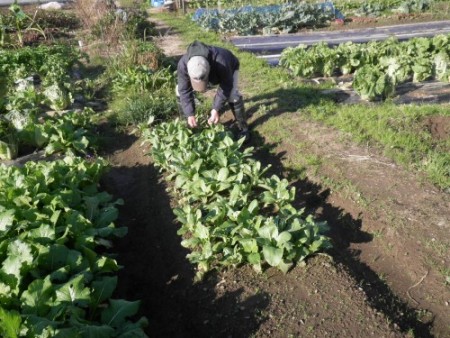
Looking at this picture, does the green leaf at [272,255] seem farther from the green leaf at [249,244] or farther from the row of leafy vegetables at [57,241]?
the row of leafy vegetables at [57,241]

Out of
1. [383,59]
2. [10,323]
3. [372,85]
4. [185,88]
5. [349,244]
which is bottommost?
[349,244]

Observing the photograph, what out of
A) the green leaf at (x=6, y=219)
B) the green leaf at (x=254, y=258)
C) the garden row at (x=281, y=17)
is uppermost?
the garden row at (x=281, y=17)

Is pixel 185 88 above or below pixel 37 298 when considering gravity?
above

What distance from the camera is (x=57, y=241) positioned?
3.07m

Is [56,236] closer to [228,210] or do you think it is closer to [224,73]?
[228,210]

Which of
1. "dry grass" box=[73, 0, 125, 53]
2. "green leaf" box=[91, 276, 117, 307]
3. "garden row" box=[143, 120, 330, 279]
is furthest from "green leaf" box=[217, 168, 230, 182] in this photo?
"dry grass" box=[73, 0, 125, 53]

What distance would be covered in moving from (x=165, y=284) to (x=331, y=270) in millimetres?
1401

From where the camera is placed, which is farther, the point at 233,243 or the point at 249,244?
the point at 233,243

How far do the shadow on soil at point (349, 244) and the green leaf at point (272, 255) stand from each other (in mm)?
639

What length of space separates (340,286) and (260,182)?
4.65 ft

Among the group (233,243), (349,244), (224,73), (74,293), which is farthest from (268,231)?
(224,73)

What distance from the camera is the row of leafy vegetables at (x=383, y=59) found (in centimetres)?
714

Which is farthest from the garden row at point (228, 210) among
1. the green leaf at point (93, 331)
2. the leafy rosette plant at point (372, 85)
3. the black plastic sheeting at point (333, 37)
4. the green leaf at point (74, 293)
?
the black plastic sheeting at point (333, 37)

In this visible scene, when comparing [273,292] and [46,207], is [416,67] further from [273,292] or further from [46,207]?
[46,207]
